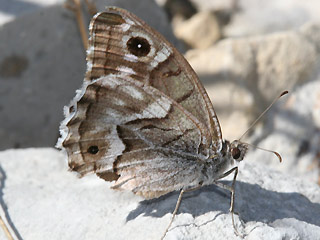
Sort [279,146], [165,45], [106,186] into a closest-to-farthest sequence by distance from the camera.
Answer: [165,45]
[106,186]
[279,146]

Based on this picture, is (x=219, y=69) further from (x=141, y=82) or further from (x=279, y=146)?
(x=141, y=82)

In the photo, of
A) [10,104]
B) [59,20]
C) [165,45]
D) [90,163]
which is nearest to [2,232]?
[90,163]

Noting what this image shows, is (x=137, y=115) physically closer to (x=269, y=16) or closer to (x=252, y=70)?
(x=252, y=70)

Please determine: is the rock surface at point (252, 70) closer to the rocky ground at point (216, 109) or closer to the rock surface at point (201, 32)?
the rocky ground at point (216, 109)

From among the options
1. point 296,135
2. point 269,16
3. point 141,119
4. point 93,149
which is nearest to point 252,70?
point 296,135

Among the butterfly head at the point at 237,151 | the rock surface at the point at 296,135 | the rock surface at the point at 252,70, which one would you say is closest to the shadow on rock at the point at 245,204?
the butterfly head at the point at 237,151

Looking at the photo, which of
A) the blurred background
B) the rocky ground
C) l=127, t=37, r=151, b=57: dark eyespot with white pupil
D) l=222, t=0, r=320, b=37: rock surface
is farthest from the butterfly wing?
l=222, t=0, r=320, b=37: rock surface

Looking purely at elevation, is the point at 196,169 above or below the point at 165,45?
below
